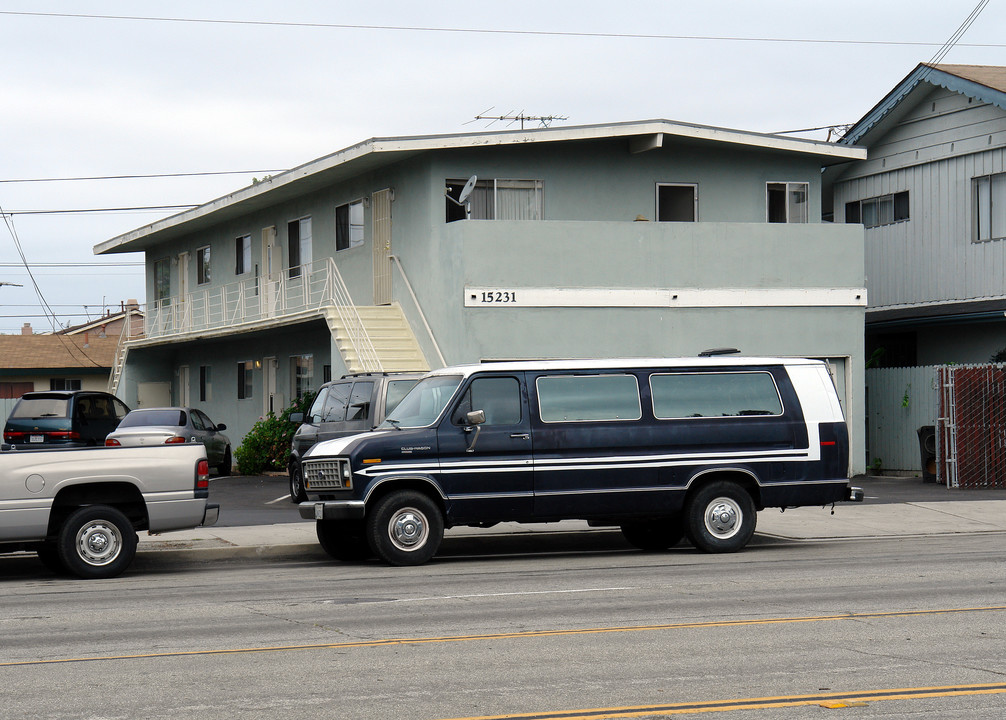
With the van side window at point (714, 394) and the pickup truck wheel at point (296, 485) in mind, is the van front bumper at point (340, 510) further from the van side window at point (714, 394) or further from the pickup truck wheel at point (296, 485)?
Result: the pickup truck wheel at point (296, 485)

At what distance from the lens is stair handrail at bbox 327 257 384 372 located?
24.3 meters

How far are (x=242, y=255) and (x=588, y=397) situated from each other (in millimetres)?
21388

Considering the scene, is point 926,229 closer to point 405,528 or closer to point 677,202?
point 677,202

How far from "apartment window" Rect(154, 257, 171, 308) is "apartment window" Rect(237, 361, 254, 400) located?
5522mm

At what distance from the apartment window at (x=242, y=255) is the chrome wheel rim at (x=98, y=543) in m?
20.7

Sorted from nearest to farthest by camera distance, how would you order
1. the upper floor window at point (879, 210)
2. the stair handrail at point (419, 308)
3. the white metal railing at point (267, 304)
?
the stair handrail at point (419, 308) → the white metal railing at point (267, 304) → the upper floor window at point (879, 210)

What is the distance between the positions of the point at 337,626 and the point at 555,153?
17.2 m

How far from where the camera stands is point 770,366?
15070mm

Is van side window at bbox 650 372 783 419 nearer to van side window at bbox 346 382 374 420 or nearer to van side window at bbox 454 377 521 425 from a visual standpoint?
van side window at bbox 454 377 521 425

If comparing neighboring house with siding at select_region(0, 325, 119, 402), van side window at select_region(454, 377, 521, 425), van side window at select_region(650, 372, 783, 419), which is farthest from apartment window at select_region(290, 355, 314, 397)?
neighboring house with siding at select_region(0, 325, 119, 402)

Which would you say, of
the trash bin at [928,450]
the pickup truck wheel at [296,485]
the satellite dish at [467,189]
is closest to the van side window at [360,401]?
the pickup truck wheel at [296,485]

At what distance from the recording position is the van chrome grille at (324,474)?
1395 cm

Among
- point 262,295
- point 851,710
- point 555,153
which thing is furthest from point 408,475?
point 262,295

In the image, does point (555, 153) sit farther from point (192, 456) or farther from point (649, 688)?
point (649, 688)
